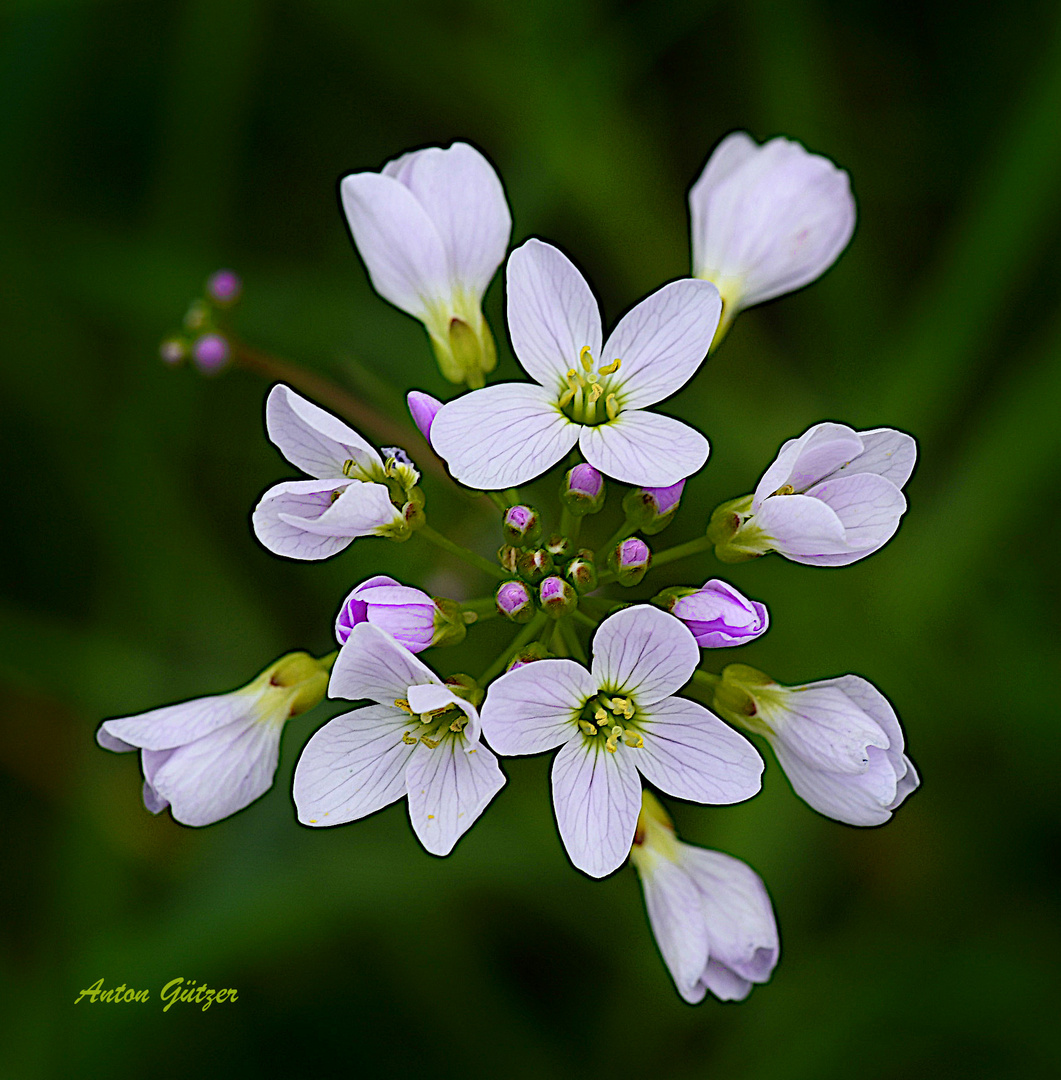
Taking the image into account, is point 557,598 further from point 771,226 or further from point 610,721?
point 771,226

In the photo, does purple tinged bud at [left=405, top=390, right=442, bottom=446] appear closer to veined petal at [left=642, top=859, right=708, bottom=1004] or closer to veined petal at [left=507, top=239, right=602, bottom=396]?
veined petal at [left=507, top=239, right=602, bottom=396]

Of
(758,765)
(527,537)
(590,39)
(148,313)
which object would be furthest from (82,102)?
(758,765)

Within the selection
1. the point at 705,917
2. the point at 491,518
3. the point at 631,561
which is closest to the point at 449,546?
the point at 631,561

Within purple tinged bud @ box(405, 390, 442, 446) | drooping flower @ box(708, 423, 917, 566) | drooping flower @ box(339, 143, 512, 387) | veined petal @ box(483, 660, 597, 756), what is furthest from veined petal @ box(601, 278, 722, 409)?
veined petal @ box(483, 660, 597, 756)

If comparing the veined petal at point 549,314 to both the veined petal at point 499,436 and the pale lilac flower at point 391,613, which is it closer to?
the veined petal at point 499,436
